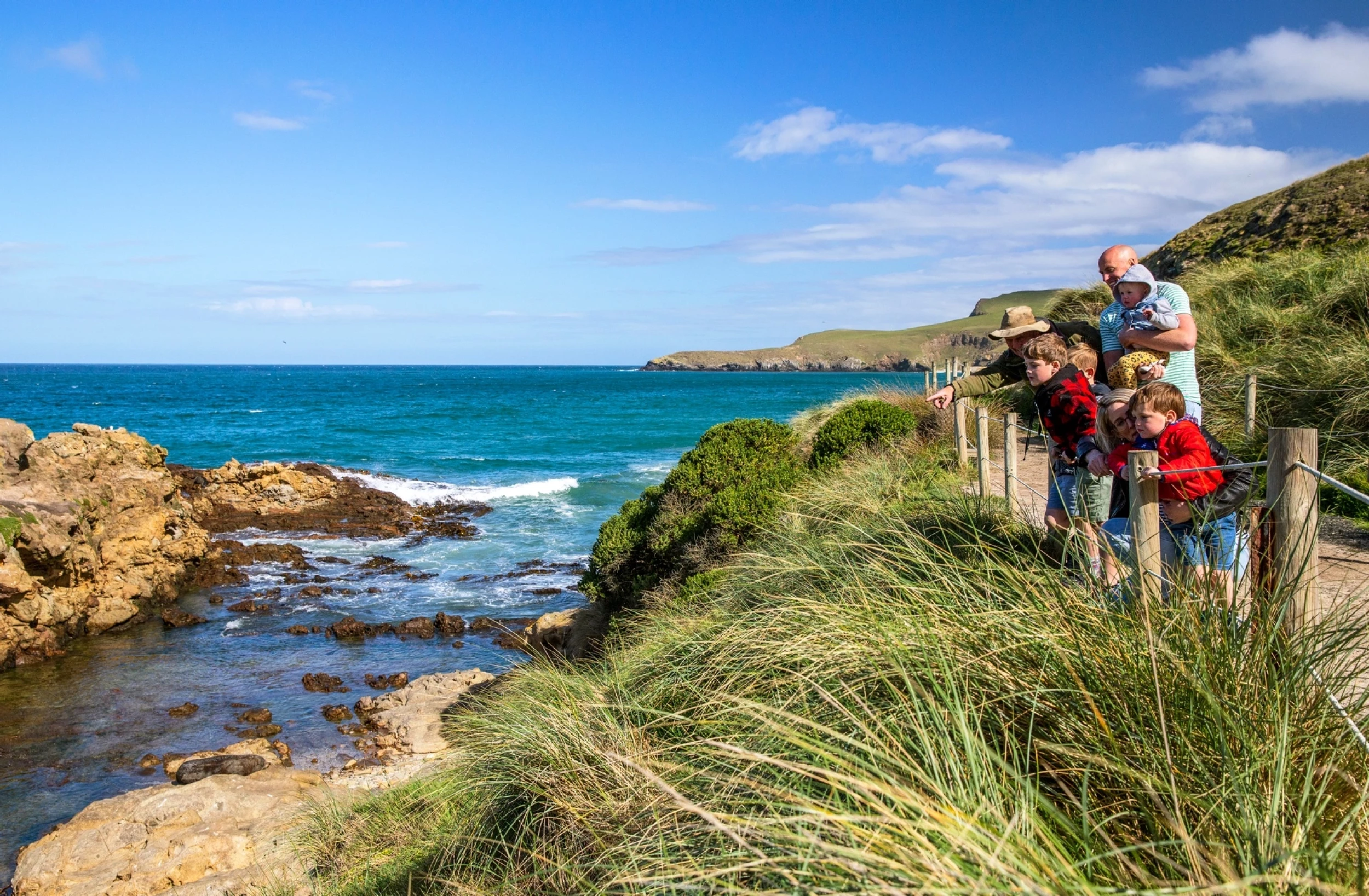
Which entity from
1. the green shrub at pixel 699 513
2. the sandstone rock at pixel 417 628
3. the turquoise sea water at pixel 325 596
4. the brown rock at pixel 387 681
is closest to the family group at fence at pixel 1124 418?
the green shrub at pixel 699 513

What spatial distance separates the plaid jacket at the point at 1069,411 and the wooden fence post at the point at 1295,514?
1.73 meters

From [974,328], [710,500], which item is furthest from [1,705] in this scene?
[974,328]

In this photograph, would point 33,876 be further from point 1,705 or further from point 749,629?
point 749,629

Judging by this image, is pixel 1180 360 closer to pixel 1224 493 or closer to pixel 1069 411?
pixel 1069 411

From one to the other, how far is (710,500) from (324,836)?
18.1 feet

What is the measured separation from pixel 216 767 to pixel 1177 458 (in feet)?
28.8

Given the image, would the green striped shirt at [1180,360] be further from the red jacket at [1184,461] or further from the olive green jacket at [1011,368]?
the red jacket at [1184,461]

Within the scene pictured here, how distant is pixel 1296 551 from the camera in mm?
2887

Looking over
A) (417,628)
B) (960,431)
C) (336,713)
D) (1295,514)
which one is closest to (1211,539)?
(1295,514)

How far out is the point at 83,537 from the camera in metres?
14.1

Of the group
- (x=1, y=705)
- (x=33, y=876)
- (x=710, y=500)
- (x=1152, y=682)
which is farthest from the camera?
(x=1, y=705)

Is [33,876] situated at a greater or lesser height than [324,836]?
lesser

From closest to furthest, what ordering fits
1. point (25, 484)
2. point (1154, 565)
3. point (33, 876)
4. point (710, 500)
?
1. point (1154, 565)
2. point (33, 876)
3. point (710, 500)
4. point (25, 484)

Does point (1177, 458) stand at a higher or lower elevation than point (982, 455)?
higher
